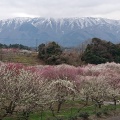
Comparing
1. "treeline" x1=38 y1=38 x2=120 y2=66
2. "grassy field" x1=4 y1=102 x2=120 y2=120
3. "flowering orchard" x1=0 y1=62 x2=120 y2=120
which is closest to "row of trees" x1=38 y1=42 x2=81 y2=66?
"treeline" x1=38 y1=38 x2=120 y2=66

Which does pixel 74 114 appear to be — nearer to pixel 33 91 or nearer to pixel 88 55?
pixel 33 91

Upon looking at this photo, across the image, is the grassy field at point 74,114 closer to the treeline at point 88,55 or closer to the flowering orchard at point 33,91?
the flowering orchard at point 33,91

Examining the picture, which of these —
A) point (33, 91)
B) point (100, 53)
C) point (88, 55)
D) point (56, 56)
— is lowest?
point (56, 56)

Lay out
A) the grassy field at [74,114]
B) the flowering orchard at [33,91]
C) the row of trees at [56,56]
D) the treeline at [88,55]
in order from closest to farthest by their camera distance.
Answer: the flowering orchard at [33,91], the grassy field at [74,114], the treeline at [88,55], the row of trees at [56,56]

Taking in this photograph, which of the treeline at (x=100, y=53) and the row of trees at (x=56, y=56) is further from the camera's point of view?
the row of trees at (x=56, y=56)

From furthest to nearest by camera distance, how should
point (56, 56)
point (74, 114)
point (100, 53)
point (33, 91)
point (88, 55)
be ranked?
1. point (56, 56)
2. point (100, 53)
3. point (88, 55)
4. point (74, 114)
5. point (33, 91)

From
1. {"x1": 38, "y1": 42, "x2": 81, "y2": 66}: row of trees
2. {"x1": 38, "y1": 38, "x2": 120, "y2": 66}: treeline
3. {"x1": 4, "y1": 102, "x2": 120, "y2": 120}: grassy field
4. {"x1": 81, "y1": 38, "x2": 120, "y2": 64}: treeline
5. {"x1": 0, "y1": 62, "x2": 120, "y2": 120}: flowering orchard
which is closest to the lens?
{"x1": 0, "y1": 62, "x2": 120, "y2": 120}: flowering orchard

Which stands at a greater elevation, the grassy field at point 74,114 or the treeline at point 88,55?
the treeline at point 88,55

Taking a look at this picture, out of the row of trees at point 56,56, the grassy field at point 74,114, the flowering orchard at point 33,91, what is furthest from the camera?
the row of trees at point 56,56


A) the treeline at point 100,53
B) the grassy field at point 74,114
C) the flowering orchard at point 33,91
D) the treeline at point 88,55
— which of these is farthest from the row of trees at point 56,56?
the grassy field at point 74,114

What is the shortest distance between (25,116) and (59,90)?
Result: 6899 millimetres

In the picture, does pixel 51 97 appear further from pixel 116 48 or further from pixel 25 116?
pixel 116 48

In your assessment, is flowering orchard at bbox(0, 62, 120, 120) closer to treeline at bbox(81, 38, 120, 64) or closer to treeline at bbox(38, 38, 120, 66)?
treeline at bbox(81, 38, 120, 64)

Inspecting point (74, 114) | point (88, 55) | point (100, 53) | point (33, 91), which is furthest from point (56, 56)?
point (33, 91)
